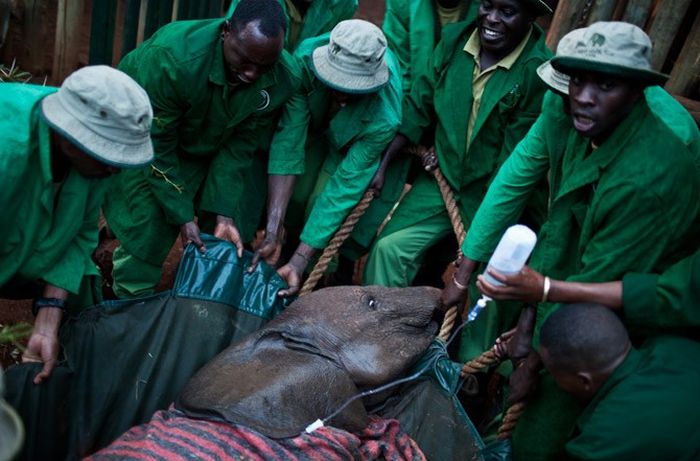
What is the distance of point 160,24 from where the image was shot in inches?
223

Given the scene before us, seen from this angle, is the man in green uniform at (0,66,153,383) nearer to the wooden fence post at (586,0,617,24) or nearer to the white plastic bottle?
the white plastic bottle

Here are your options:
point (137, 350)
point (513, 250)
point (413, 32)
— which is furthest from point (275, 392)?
point (413, 32)

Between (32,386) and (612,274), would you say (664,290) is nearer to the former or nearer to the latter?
(612,274)

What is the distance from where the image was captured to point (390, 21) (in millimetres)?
4625

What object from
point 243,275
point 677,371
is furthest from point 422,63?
point 677,371

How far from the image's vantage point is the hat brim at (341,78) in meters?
3.85

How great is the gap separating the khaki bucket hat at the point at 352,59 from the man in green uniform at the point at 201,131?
0.17 metres

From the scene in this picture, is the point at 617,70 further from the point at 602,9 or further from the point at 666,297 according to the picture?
the point at 602,9

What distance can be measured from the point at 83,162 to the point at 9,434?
1693 mm

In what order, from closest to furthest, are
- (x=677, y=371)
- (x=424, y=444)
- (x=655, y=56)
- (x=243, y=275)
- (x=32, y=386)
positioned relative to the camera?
(x=677, y=371) < (x=32, y=386) < (x=424, y=444) < (x=243, y=275) < (x=655, y=56)

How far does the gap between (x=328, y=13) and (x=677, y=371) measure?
2880 millimetres

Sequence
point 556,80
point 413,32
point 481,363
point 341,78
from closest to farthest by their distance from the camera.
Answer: point 556,80, point 481,363, point 341,78, point 413,32

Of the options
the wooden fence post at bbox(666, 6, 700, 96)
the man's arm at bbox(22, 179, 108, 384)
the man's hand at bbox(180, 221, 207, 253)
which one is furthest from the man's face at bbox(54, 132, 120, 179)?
the wooden fence post at bbox(666, 6, 700, 96)

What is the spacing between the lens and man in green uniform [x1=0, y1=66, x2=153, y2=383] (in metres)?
2.70
